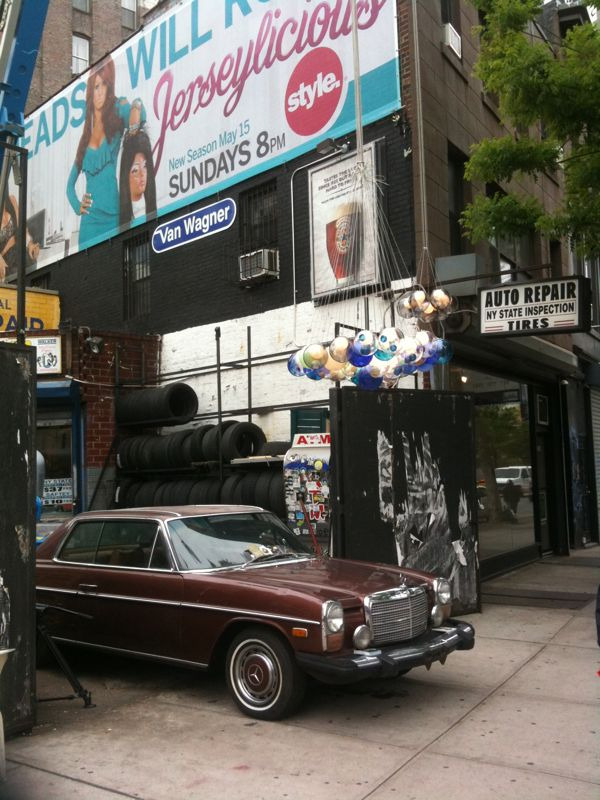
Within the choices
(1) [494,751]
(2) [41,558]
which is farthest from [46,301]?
(1) [494,751]

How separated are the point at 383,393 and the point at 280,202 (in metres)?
4.89

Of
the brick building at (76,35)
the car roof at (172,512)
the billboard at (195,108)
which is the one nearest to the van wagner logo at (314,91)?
the billboard at (195,108)

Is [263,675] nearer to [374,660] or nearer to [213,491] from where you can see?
[374,660]

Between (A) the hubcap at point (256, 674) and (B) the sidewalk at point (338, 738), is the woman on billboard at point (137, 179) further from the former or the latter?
(A) the hubcap at point (256, 674)

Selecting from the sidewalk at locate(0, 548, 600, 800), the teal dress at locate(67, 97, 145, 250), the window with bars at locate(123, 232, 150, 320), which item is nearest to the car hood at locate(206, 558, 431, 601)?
the sidewalk at locate(0, 548, 600, 800)

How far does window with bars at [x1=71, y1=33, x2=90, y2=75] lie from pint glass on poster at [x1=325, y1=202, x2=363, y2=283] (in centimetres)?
2586

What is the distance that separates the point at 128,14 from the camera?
35344mm

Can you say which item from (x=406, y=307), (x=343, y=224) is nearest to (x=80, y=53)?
(x=343, y=224)

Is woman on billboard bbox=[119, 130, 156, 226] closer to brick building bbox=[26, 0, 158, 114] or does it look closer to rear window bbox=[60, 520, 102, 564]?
rear window bbox=[60, 520, 102, 564]

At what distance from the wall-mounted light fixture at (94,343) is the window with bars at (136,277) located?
1580 mm

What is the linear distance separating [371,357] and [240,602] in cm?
Result: 334

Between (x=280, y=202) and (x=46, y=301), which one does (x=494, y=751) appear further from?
(x=46, y=301)

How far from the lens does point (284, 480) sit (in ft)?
33.7

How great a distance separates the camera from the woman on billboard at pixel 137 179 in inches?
569
